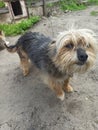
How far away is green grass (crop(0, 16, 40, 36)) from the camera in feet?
21.5

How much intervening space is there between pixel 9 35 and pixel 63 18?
1.95 m

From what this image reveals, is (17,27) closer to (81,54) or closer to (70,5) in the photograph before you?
(70,5)

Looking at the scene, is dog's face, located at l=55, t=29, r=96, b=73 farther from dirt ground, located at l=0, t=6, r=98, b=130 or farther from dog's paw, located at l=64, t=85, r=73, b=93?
dog's paw, located at l=64, t=85, r=73, b=93

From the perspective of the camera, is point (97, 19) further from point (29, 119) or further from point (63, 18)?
point (29, 119)

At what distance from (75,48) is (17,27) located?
4354 mm

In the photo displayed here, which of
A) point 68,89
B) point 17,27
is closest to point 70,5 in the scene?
point 17,27

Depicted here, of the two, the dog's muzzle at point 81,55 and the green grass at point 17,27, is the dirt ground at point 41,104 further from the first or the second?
the green grass at point 17,27

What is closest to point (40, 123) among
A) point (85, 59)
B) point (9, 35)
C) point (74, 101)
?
point (74, 101)

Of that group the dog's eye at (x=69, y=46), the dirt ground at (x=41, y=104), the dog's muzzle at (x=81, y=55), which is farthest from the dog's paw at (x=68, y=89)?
the dog's eye at (x=69, y=46)

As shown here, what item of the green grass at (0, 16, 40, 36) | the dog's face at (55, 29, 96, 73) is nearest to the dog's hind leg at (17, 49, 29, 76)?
the dog's face at (55, 29, 96, 73)

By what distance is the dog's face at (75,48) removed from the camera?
2607 millimetres

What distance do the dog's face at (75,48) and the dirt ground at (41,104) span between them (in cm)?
115

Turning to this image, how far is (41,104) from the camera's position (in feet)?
12.6

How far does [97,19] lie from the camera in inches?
261
